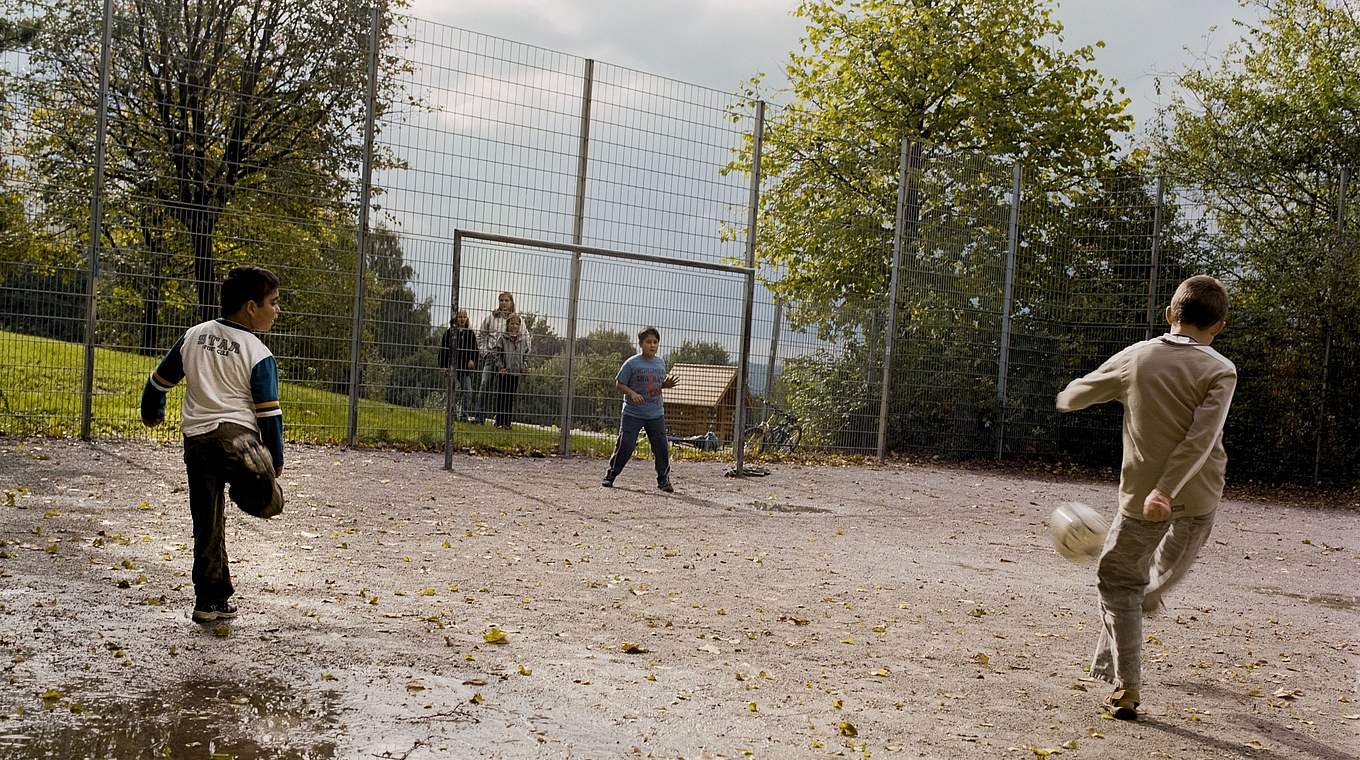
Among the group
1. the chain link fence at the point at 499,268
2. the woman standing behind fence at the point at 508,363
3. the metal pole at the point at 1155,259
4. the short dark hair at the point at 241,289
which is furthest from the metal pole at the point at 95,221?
the metal pole at the point at 1155,259

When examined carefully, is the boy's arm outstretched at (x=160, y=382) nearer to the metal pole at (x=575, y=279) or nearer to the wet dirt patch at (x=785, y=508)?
the wet dirt patch at (x=785, y=508)

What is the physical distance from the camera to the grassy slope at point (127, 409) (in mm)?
11070

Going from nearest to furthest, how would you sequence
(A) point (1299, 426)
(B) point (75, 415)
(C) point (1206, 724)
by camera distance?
(C) point (1206, 724) < (B) point (75, 415) < (A) point (1299, 426)

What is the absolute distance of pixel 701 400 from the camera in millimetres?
13758

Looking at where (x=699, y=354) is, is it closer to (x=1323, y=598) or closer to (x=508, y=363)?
(x=508, y=363)

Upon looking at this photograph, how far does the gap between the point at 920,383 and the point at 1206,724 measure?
12.3 m

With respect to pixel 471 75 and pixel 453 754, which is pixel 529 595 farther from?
pixel 471 75

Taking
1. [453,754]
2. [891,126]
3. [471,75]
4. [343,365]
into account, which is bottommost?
[453,754]

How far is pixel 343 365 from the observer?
12.4 meters

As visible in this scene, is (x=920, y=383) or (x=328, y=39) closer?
(x=328, y=39)

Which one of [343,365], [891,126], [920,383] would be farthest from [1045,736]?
[891,126]

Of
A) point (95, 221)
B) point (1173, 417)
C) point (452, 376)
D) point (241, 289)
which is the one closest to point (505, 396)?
point (452, 376)

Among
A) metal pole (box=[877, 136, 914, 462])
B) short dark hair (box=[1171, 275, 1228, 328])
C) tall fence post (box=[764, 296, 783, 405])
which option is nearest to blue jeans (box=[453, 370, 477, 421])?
tall fence post (box=[764, 296, 783, 405])

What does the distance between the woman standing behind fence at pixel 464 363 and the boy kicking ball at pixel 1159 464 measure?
8.11m
